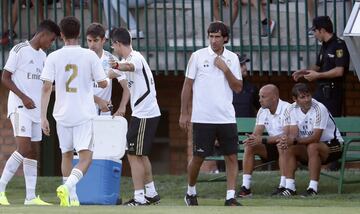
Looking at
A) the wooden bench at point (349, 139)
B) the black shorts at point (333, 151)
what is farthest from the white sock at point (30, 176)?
the wooden bench at point (349, 139)

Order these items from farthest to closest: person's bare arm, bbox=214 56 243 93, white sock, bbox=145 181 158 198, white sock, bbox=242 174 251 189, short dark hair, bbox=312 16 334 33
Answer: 1. short dark hair, bbox=312 16 334 33
2. white sock, bbox=242 174 251 189
3. white sock, bbox=145 181 158 198
4. person's bare arm, bbox=214 56 243 93

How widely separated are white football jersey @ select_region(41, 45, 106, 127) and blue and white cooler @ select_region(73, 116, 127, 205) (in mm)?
754

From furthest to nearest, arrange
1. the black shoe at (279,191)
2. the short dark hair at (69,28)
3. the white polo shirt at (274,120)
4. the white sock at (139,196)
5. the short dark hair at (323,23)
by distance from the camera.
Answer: the short dark hair at (323,23), the white polo shirt at (274,120), the black shoe at (279,191), the white sock at (139,196), the short dark hair at (69,28)

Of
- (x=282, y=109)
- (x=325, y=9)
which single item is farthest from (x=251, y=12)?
(x=282, y=109)

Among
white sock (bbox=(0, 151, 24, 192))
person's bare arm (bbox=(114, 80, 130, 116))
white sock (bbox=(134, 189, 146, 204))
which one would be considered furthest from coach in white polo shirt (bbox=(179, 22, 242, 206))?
white sock (bbox=(0, 151, 24, 192))

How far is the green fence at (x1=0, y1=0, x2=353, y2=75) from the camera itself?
18.4 m

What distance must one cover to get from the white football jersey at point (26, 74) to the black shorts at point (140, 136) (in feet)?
3.37

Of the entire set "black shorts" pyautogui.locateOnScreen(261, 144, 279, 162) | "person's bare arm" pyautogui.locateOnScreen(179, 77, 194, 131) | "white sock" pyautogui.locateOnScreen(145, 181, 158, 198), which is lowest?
"white sock" pyautogui.locateOnScreen(145, 181, 158, 198)

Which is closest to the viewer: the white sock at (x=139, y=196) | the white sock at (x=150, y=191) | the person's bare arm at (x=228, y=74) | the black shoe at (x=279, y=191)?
the person's bare arm at (x=228, y=74)

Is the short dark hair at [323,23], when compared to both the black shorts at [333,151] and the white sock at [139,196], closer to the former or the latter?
the black shorts at [333,151]

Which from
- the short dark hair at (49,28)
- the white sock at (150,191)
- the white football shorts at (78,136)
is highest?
the short dark hair at (49,28)

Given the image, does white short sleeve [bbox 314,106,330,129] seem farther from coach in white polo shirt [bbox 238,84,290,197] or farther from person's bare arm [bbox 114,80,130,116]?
person's bare arm [bbox 114,80,130,116]

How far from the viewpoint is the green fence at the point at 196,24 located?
1842 cm

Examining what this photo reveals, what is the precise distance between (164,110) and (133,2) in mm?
2650
